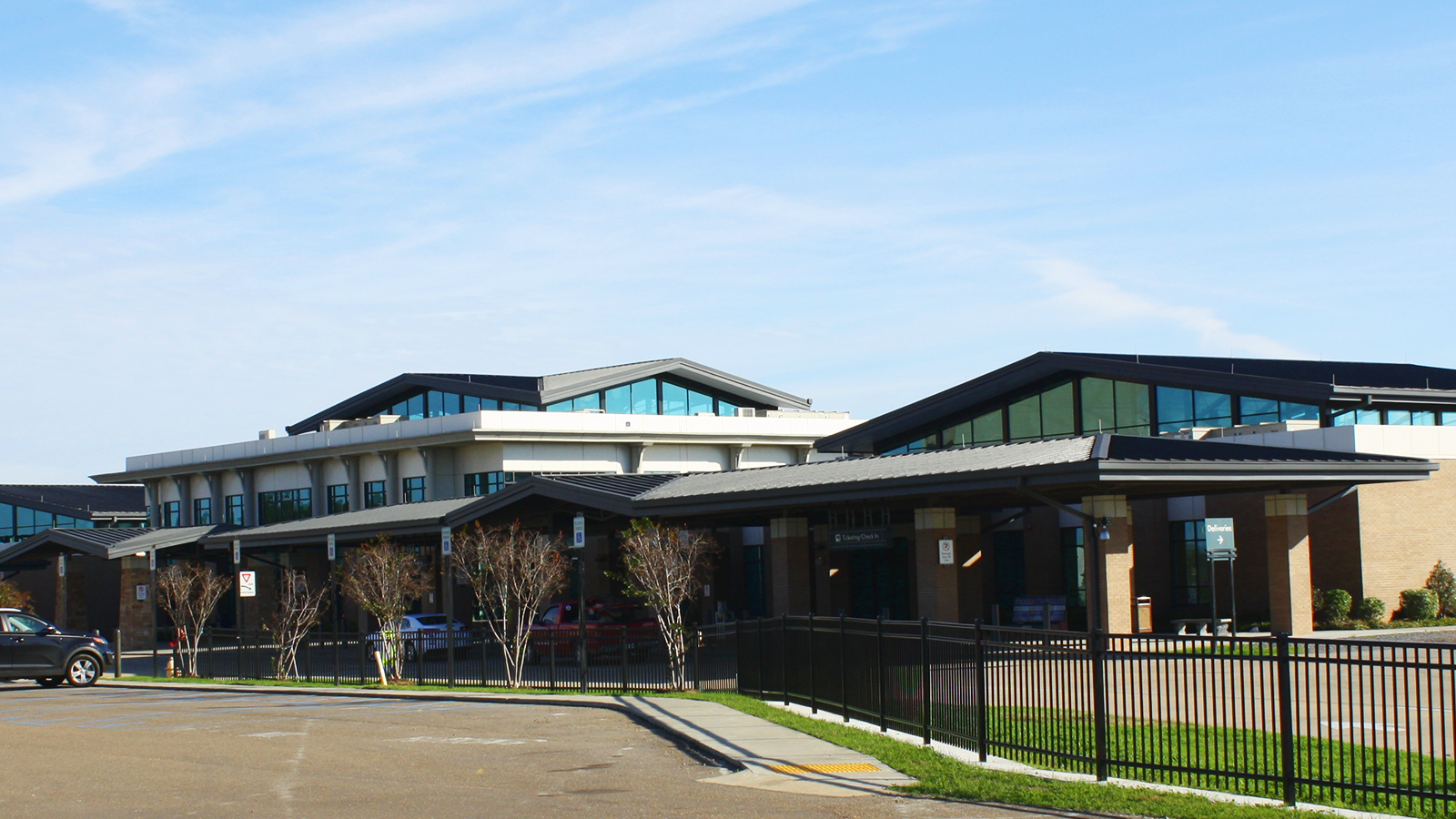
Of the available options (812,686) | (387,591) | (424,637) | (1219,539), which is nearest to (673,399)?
(424,637)

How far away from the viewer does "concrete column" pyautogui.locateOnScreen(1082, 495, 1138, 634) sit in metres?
29.3

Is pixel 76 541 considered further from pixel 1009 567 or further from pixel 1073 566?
pixel 1073 566

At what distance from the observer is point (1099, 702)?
1258 centimetres

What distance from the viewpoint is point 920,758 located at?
14008mm

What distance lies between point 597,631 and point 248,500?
119 feet

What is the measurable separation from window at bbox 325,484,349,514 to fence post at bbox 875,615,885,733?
47.1 meters

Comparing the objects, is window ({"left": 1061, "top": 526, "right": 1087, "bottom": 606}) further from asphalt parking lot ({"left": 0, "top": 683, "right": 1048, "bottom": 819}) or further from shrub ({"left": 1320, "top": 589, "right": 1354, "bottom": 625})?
asphalt parking lot ({"left": 0, "top": 683, "right": 1048, "bottom": 819})

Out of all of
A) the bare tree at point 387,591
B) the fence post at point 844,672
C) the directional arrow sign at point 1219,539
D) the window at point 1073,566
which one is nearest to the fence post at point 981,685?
the fence post at point 844,672

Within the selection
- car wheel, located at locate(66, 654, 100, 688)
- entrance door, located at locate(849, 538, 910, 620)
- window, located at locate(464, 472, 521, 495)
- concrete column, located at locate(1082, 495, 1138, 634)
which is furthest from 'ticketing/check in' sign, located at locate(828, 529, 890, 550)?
window, located at locate(464, 472, 521, 495)

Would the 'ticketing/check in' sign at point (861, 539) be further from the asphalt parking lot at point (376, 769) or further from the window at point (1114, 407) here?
the asphalt parking lot at point (376, 769)

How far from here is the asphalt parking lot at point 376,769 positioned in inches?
472

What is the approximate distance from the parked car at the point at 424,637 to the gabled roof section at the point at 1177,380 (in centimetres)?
1433

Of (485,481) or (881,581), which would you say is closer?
(881,581)

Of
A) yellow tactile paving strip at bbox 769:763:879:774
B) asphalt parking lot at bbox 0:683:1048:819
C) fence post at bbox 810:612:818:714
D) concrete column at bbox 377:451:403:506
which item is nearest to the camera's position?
asphalt parking lot at bbox 0:683:1048:819
